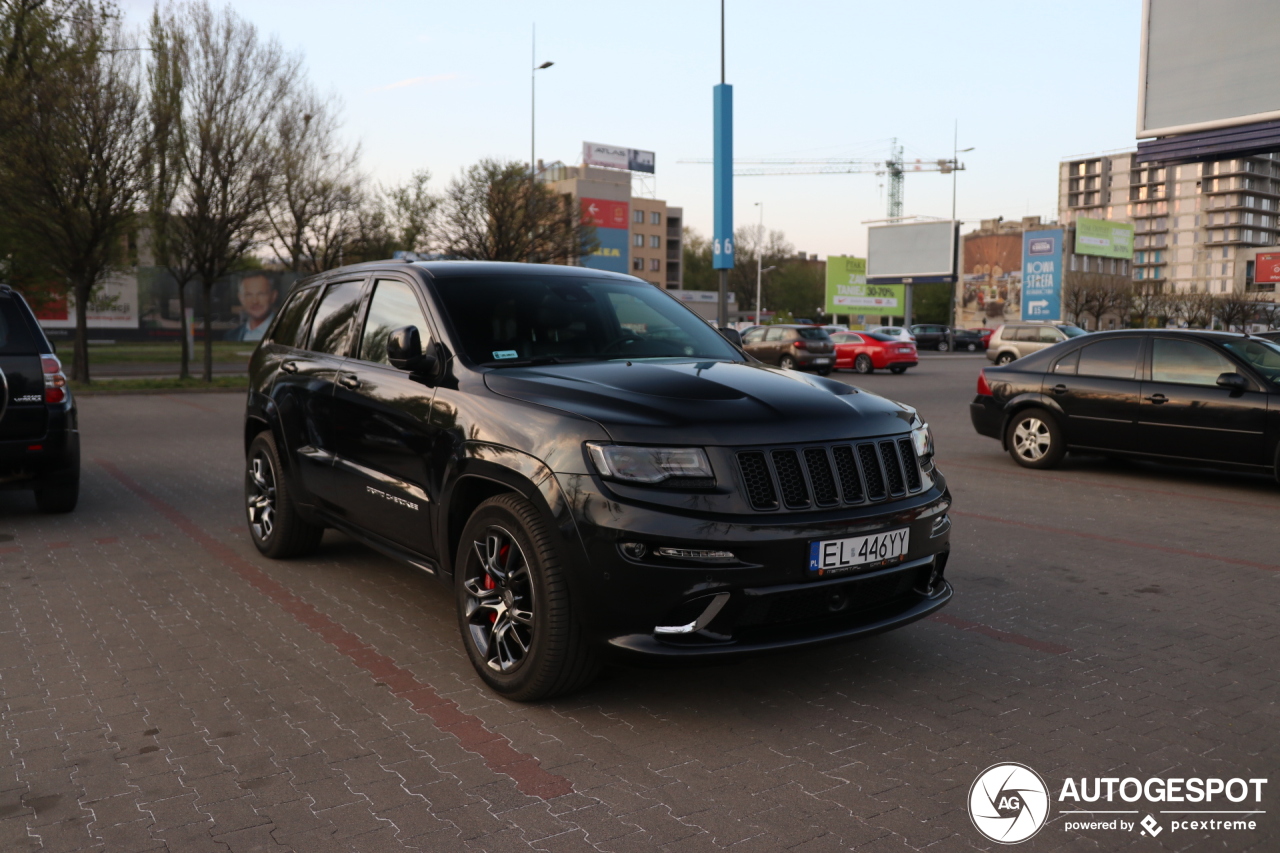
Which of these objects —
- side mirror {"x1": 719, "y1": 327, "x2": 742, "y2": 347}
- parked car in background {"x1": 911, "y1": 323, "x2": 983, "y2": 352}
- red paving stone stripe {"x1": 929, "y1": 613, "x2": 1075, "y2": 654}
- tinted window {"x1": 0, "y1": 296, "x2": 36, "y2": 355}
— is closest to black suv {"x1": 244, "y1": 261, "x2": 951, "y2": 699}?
side mirror {"x1": 719, "y1": 327, "x2": 742, "y2": 347}

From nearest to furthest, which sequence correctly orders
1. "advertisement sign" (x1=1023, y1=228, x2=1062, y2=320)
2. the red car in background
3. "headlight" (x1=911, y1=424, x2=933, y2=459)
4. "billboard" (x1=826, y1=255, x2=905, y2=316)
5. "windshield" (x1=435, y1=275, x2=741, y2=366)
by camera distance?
"headlight" (x1=911, y1=424, x2=933, y2=459), "windshield" (x1=435, y1=275, x2=741, y2=366), the red car in background, "advertisement sign" (x1=1023, y1=228, x2=1062, y2=320), "billboard" (x1=826, y1=255, x2=905, y2=316)

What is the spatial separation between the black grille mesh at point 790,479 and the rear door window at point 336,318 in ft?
9.18

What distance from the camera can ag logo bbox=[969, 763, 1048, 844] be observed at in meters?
3.08

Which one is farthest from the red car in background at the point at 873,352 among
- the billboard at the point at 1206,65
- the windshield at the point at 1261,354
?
the windshield at the point at 1261,354

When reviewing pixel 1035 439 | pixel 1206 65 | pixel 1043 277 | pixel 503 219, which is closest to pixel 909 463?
pixel 1035 439

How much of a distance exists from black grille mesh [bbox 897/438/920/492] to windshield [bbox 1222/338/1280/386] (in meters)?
6.46

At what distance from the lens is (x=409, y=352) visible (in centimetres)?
444

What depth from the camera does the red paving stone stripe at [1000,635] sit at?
4.78 m

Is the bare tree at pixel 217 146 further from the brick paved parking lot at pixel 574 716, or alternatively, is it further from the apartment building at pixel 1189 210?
the apartment building at pixel 1189 210

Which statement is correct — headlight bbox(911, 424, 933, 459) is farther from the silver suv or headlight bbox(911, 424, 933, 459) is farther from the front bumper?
the silver suv

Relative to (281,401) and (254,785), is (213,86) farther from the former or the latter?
(254,785)

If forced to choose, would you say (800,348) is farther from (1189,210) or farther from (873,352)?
(1189,210)

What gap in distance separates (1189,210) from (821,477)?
17809 centimetres

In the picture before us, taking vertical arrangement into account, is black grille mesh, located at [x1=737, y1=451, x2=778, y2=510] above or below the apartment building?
below
